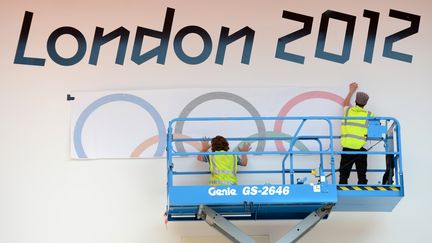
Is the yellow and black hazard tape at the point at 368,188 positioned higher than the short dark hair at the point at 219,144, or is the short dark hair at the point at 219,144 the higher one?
the short dark hair at the point at 219,144

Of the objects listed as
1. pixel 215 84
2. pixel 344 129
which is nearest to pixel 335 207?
pixel 344 129

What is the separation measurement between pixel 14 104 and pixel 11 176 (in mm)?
832

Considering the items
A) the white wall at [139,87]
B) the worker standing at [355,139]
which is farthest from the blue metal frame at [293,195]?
the white wall at [139,87]

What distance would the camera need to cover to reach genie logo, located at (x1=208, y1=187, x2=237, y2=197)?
6.55 metres

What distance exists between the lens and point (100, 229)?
7762 millimetres

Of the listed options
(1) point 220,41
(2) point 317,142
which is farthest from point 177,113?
(2) point 317,142

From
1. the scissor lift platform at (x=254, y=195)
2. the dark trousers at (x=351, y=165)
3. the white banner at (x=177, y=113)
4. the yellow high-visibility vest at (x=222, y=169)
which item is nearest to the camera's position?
the scissor lift platform at (x=254, y=195)

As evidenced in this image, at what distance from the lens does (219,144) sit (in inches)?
288

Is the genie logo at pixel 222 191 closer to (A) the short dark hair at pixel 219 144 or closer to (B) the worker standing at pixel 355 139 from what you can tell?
(A) the short dark hair at pixel 219 144

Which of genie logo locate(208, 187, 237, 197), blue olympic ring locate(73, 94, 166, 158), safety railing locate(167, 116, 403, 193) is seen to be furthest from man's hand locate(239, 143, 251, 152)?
genie logo locate(208, 187, 237, 197)

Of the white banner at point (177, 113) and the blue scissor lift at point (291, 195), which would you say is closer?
the blue scissor lift at point (291, 195)

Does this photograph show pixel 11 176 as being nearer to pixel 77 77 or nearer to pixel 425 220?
pixel 77 77

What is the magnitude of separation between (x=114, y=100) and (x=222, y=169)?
5.25ft

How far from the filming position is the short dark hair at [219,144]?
731 centimetres
